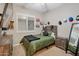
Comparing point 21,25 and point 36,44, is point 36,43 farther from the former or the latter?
point 21,25

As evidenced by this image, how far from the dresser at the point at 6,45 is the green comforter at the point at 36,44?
0.19 m

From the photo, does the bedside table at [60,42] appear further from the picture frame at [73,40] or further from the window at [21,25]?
the window at [21,25]

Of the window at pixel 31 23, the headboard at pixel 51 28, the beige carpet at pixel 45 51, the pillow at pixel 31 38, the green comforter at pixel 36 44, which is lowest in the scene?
the beige carpet at pixel 45 51

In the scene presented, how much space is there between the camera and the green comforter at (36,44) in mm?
1443

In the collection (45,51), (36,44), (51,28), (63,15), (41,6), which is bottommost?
(45,51)

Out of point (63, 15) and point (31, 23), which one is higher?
point (63, 15)

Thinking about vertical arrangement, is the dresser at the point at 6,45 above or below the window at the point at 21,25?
below

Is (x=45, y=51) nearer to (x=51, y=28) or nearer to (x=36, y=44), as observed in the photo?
(x=36, y=44)

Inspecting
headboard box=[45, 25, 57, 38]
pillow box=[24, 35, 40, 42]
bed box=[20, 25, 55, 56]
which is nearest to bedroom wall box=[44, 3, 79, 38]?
headboard box=[45, 25, 57, 38]

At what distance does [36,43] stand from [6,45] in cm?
46

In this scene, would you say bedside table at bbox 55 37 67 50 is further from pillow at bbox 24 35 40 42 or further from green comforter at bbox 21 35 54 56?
pillow at bbox 24 35 40 42

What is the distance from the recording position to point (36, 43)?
→ 1.45 meters

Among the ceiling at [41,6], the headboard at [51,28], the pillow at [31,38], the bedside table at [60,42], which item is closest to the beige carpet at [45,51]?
the bedside table at [60,42]

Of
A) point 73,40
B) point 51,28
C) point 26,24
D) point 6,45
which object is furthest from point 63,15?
point 6,45
